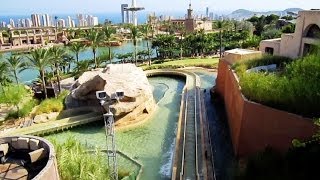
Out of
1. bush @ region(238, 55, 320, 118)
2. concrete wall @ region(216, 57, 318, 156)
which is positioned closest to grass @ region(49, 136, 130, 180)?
concrete wall @ region(216, 57, 318, 156)

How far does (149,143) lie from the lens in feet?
60.9

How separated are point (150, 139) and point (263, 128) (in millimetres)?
6977

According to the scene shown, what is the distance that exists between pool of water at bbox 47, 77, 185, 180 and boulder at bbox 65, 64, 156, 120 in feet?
3.94

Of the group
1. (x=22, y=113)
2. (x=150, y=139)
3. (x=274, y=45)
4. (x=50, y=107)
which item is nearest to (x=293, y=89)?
(x=150, y=139)

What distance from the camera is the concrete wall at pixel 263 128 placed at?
1352 centimetres

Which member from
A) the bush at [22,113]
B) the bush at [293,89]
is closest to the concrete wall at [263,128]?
the bush at [293,89]

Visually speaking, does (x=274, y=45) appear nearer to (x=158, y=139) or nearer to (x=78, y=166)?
(x=158, y=139)

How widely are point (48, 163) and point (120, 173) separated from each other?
7.34m

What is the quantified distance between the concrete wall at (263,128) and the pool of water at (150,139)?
392 cm

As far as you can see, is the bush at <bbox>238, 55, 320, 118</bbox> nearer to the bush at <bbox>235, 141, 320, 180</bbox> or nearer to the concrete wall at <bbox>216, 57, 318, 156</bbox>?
the concrete wall at <bbox>216, 57, 318, 156</bbox>

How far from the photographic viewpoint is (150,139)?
1912 cm

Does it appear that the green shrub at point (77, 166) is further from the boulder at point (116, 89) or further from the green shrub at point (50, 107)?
the green shrub at point (50, 107)

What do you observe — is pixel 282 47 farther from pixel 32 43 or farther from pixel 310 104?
pixel 32 43

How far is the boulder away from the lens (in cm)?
2089
